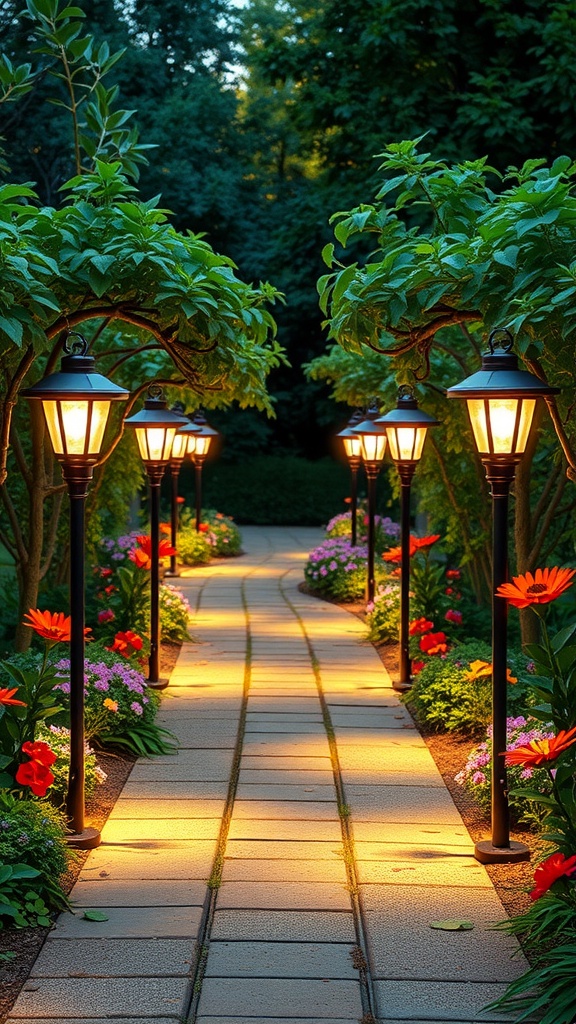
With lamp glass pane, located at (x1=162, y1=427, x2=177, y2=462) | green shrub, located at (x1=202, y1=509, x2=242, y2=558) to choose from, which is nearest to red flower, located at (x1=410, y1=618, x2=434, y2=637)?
lamp glass pane, located at (x1=162, y1=427, x2=177, y2=462)

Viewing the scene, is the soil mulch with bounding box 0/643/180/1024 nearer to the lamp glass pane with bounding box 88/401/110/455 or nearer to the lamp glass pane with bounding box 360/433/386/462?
the lamp glass pane with bounding box 88/401/110/455

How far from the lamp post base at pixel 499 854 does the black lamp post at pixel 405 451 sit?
3.29 metres

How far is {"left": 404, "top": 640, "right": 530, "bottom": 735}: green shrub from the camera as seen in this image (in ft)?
22.0

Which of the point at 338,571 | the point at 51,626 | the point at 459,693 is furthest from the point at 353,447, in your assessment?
the point at 51,626

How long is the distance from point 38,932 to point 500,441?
8.25 feet

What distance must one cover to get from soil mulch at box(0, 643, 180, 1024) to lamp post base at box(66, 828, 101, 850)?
0.04 m

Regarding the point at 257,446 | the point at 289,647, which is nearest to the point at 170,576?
the point at 289,647

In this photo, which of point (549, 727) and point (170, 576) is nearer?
point (549, 727)

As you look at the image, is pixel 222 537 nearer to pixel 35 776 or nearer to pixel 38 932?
pixel 35 776

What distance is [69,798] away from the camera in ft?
16.4

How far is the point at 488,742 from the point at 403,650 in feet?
7.95

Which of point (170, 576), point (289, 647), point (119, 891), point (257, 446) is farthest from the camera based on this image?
point (257, 446)

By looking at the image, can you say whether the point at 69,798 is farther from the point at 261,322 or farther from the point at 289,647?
the point at 289,647

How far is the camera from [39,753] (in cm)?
459
